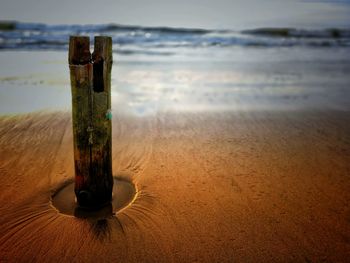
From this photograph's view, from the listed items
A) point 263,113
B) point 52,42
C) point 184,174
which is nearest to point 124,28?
point 52,42

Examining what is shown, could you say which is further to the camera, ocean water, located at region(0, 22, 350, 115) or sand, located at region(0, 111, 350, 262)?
ocean water, located at region(0, 22, 350, 115)

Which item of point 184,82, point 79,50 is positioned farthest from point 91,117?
point 184,82

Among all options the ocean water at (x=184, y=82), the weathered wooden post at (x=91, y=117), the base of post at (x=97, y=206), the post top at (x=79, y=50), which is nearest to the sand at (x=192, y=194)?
the base of post at (x=97, y=206)

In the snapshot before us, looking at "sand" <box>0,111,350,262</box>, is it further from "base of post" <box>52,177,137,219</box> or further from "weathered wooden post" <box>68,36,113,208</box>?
"weathered wooden post" <box>68,36,113,208</box>

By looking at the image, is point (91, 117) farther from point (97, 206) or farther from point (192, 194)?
point (192, 194)

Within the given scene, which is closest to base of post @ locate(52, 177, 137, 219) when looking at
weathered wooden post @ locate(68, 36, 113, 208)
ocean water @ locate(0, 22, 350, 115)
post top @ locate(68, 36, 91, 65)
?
weathered wooden post @ locate(68, 36, 113, 208)

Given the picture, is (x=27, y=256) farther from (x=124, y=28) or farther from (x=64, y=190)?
(x=124, y=28)
